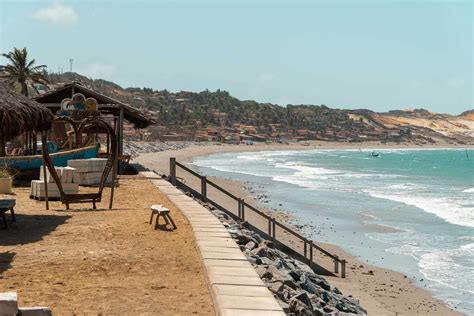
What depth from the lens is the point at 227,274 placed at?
24.5ft

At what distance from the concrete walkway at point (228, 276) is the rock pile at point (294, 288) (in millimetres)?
460

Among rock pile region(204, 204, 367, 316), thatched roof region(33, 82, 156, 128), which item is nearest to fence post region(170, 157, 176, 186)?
thatched roof region(33, 82, 156, 128)

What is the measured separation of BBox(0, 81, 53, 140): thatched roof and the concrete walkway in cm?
372

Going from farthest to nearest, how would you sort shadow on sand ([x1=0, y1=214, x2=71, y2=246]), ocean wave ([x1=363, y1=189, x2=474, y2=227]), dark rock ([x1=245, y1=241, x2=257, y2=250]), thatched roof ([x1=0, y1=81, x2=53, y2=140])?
ocean wave ([x1=363, y1=189, x2=474, y2=227]), dark rock ([x1=245, y1=241, x2=257, y2=250]), thatched roof ([x1=0, y1=81, x2=53, y2=140]), shadow on sand ([x1=0, y1=214, x2=71, y2=246])

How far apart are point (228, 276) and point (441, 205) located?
2705cm

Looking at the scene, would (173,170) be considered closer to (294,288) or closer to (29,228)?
(29,228)

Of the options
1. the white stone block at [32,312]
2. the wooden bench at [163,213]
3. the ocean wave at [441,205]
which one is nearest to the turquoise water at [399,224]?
the ocean wave at [441,205]

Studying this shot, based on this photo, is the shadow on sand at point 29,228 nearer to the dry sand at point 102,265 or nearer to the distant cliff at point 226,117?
the dry sand at point 102,265

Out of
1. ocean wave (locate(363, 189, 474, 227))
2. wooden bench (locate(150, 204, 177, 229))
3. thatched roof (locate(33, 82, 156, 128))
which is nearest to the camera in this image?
wooden bench (locate(150, 204, 177, 229))

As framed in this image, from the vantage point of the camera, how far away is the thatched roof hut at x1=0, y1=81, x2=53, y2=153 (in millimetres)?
10062

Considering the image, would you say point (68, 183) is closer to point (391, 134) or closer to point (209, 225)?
point (209, 225)

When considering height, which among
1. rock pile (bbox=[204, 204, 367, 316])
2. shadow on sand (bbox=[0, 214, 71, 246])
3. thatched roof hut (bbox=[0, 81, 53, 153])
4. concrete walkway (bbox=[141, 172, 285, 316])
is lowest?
rock pile (bbox=[204, 204, 367, 316])

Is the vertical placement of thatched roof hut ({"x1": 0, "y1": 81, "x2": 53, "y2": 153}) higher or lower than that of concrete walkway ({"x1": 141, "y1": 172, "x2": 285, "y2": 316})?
higher

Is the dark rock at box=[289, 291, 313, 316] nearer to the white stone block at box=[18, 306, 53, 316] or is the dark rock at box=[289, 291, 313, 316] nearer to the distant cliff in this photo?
the white stone block at box=[18, 306, 53, 316]
